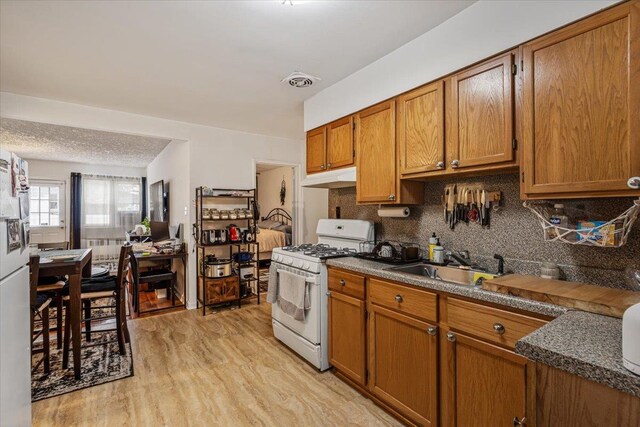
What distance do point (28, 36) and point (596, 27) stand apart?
132 inches

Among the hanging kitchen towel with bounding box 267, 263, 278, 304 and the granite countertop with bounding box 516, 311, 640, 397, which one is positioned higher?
the granite countertop with bounding box 516, 311, 640, 397

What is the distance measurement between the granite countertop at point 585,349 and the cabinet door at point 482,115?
926 millimetres

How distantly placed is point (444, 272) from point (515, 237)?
0.50 metres

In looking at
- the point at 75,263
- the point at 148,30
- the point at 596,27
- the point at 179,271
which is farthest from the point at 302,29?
the point at 179,271

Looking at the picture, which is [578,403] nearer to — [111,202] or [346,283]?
[346,283]

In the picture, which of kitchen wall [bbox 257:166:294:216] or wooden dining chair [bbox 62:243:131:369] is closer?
wooden dining chair [bbox 62:243:131:369]

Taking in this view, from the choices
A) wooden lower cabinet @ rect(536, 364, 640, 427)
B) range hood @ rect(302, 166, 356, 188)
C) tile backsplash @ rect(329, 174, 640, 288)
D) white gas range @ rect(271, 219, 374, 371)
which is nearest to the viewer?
wooden lower cabinet @ rect(536, 364, 640, 427)

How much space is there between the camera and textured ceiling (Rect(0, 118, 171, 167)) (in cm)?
427

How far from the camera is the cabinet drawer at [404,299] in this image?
5.61 feet

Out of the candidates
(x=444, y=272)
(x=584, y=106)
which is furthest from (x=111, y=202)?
(x=584, y=106)

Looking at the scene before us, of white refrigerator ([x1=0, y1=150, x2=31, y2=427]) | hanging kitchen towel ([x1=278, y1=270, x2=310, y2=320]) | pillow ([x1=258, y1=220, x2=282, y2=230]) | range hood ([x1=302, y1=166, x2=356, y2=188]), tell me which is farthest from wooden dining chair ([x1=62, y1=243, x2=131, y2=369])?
pillow ([x1=258, y1=220, x2=282, y2=230])

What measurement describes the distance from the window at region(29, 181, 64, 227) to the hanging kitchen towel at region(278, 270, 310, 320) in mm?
6774

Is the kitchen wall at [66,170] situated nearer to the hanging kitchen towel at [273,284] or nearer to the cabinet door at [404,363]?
the hanging kitchen towel at [273,284]

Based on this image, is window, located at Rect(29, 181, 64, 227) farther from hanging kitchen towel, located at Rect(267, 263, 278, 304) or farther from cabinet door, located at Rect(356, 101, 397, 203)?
cabinet door, located at Rect(356, 101, 397, 203)
